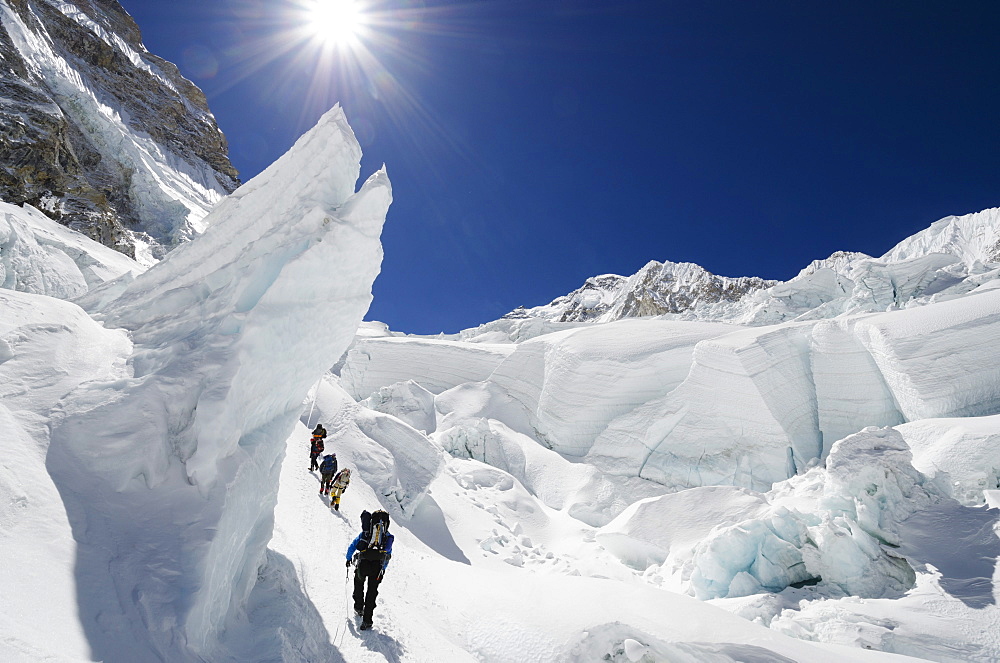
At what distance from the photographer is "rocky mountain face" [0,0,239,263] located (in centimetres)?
2177

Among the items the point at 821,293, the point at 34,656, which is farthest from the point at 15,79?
the point at 821,293

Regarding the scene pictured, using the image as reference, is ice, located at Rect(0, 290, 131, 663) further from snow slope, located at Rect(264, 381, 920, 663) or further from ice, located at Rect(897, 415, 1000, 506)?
ice, located at Rect(897, 415, 1000, 506)

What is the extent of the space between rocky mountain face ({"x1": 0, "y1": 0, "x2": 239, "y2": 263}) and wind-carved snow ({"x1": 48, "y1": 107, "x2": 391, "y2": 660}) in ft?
74.2

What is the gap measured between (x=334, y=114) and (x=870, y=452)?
44.9ft

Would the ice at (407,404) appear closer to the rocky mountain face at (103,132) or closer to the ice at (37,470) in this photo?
the ice at (37,470)

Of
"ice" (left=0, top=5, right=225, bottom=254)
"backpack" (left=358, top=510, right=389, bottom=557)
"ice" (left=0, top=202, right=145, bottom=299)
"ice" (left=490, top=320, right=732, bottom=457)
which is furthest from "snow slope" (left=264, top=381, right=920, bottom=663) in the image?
"ice" (left=0, top=5, right=225, bottom=254)

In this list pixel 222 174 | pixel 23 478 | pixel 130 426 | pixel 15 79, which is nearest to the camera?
pixel 23 478

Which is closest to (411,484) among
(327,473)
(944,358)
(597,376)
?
(327,473)

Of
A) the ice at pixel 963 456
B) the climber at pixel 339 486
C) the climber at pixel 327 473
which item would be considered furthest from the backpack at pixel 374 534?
the ice at pixel 963 456

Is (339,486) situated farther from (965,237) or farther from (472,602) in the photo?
(965,237)

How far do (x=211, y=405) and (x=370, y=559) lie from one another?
2.31 m

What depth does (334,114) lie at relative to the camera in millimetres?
6734

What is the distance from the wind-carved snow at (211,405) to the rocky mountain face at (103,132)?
22612mm

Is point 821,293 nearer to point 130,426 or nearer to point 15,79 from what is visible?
point 130,426
